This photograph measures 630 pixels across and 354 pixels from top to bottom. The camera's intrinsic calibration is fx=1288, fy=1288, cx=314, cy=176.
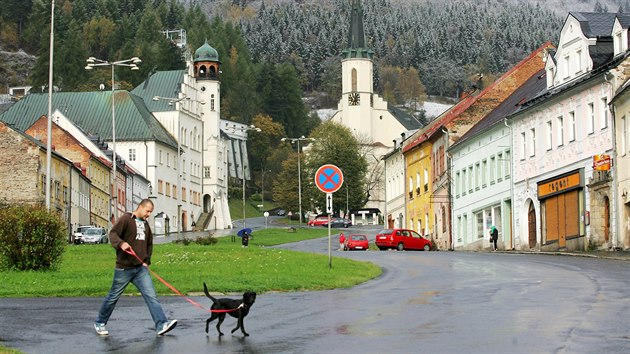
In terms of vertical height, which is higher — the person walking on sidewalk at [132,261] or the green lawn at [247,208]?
the green lawn at [247,208]

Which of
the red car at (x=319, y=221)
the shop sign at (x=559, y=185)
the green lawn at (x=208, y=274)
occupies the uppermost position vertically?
the red car at (x=319, y=221)

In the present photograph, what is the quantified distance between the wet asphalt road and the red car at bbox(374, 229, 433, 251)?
40.5 meters

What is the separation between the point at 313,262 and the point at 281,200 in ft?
400

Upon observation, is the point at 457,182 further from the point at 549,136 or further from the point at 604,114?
the point at 604,114

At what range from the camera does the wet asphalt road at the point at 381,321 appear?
1611 centimetres

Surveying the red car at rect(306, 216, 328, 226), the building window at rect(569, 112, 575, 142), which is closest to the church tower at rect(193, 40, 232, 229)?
the red car at rect(306, 216, 328, 226)

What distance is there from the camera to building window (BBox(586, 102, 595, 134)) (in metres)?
54.1

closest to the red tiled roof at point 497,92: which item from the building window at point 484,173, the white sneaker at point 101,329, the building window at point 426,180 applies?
the building window at point 426,180

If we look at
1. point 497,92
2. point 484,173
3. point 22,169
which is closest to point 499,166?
point 484,173

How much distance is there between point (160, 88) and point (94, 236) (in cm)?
6876

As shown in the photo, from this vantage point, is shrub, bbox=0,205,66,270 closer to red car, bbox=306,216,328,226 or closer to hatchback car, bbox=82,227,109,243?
hatchback car, bbox=82,227,109,243

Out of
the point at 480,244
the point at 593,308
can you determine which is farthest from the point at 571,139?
the point at 593,308

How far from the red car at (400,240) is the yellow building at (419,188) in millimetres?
15126

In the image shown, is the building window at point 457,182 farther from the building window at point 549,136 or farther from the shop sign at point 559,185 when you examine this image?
the building window at point 549,136
